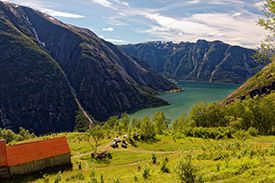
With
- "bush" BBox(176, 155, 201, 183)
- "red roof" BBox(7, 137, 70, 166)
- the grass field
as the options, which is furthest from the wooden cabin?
"bush" BBox(176, 155, 201, 183)

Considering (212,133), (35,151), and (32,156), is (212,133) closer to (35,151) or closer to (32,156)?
(35,151)

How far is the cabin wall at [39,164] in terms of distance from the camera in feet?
199

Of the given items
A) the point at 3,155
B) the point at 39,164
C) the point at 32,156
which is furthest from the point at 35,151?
the point at 3,155

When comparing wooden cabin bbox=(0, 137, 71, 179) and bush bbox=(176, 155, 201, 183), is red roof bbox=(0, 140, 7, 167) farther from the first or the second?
bush bbox=(176, 155, 201, 183)

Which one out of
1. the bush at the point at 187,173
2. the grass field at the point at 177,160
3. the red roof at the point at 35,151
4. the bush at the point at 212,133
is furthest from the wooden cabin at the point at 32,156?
the bush at the point at 187,173

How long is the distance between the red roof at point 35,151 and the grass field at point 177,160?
11.7ft

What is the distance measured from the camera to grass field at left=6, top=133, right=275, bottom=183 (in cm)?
2922

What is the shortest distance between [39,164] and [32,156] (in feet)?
7.24

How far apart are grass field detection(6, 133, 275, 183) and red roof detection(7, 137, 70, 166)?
3.56 meters

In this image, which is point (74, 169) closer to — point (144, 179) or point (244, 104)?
point (144, 179)

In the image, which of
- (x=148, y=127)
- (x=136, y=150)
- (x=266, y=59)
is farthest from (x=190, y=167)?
(x=148, y=127)

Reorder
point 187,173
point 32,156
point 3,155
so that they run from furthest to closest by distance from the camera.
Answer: point 32,156
point 3,155
point 187,173

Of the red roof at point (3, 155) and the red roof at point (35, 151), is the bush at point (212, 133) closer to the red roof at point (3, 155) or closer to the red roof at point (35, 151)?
the red roof at point (35, 151)

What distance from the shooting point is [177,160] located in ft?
121
